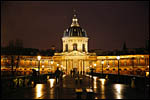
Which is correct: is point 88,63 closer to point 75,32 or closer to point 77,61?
point 77,61

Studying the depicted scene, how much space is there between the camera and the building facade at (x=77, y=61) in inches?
4749

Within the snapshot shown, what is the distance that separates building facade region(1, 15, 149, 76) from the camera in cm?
12062

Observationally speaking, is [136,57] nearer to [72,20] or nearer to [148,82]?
[72,20]

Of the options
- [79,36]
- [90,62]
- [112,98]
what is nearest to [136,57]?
[90,62]

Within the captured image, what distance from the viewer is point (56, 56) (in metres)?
131

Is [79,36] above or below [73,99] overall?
above

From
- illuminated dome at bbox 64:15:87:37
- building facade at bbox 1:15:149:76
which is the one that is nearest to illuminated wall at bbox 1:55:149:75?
building facade at bbox 1:15:149:76

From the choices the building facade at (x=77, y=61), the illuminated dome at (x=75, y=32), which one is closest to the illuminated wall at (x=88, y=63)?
the building facade at (x=77, y=61)

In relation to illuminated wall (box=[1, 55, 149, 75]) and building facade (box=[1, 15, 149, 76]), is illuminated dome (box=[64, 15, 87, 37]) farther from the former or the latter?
illuminated wall (box=[1, 55, 149, 75])

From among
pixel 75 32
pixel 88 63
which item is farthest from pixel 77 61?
pixel 75 32

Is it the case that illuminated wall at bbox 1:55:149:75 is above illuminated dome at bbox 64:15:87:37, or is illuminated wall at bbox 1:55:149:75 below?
below

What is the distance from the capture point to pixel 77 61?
128m

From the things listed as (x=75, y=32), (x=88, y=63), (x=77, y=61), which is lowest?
(x=88, y=63)

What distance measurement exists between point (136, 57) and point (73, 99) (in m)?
109
